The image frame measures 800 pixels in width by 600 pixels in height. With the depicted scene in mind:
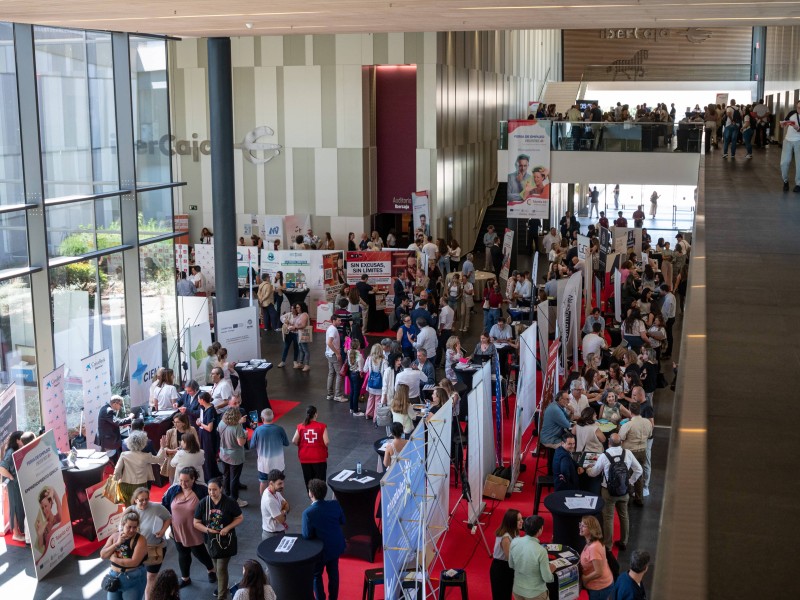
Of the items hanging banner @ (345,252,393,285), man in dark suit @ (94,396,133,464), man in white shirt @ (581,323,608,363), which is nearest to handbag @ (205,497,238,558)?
man in dark suit @ (94,396,133,464)

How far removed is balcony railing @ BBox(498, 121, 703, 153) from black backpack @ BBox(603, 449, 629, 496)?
15.7 m

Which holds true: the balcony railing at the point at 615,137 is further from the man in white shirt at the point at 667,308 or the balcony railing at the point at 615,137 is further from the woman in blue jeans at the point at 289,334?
the woman in blue jeans at the point at 289,334

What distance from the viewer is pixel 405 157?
82.8 ft

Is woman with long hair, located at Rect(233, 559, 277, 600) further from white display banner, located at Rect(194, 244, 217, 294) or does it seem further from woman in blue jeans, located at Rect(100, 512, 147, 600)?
white display banner, located at Rect(194, 244, 217, 294)


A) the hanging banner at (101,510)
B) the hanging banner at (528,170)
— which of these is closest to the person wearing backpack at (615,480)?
the hanging banner at (101,510)

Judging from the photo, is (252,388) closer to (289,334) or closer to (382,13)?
(289,334)

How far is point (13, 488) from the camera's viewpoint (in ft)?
31.3

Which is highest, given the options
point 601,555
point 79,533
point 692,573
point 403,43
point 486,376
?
point 403,43

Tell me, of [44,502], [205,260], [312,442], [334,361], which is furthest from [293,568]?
[205,260]

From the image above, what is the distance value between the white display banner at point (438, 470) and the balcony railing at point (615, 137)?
15721mm

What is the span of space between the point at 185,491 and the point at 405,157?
1789 cm

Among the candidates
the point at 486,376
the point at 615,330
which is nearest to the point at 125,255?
the point at 486,376

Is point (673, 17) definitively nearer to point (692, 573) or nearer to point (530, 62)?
point (692, 573)

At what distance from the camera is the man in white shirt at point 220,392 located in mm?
11406
